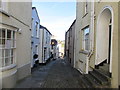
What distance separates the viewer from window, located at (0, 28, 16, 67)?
21.3 ft

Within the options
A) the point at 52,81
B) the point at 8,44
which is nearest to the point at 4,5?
the point at 8,44

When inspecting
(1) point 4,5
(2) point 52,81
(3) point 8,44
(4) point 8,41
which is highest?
(1) point 4,5

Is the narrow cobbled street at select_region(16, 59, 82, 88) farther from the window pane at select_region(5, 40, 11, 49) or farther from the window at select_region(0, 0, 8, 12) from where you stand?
the window at select_region(0, 0, 8, 12)

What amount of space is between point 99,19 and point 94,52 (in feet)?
6.59

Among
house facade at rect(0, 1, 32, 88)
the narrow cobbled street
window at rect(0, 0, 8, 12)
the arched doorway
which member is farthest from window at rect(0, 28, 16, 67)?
the arched doorway

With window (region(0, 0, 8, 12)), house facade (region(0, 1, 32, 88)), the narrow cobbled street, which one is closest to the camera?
house facade (region(0, 1, 32, 88))

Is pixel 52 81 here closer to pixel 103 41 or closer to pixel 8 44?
pixel 8 44

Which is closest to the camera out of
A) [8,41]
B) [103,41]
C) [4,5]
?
[4,5]

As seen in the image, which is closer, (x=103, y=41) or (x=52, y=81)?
(x=103, y=41)

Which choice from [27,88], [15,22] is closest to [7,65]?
[27,88]

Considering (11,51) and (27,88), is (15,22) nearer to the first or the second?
(11,51)

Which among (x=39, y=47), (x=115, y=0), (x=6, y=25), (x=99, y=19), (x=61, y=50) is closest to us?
(x=115, y=0)

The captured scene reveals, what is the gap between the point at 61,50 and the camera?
70375 mm

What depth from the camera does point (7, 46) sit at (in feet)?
22.6
